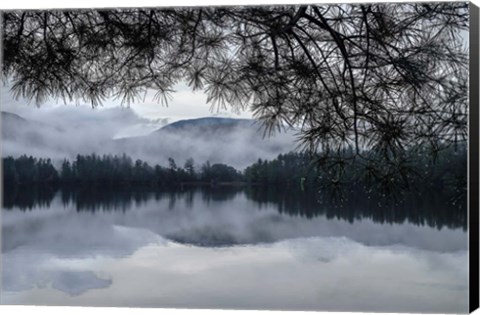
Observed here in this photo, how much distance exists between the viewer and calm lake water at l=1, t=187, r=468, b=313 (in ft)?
31.7

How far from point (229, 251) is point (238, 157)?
70 centimetres

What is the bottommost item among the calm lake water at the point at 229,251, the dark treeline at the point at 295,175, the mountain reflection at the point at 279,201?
the calm lake water at the point at 229,251

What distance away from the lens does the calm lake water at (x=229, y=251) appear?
31.7 ft

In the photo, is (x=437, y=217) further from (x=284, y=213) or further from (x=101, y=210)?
(x=101, y=210)

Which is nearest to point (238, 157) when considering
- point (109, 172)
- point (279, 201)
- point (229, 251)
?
point (279, 201)

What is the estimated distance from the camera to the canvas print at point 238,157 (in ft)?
31.7

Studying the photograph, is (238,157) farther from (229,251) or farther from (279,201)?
(229,251)

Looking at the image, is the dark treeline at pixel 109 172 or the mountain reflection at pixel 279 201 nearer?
the mountain reflection at pixel 279 201

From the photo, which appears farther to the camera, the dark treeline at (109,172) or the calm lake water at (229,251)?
the dark treeline at (109,172)

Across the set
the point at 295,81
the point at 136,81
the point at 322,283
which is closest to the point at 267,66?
the point at 295,81

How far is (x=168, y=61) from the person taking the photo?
10.0 m

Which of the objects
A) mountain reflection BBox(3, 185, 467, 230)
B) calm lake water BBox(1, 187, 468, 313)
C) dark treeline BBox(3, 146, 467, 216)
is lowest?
calm lake water BBox(1, 187, 468, 313)

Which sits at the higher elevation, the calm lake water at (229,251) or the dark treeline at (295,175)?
the dark treeline at (295,175)

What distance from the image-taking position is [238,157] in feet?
32.7
